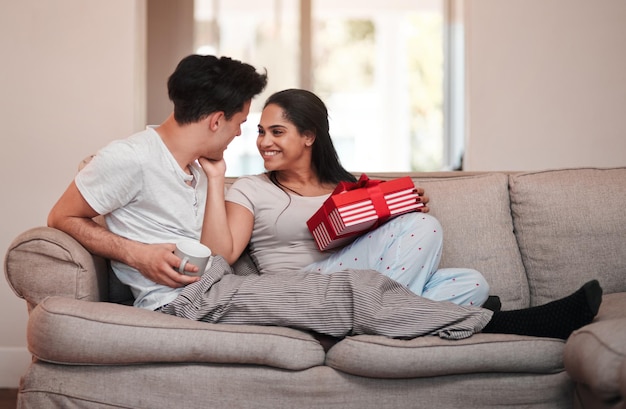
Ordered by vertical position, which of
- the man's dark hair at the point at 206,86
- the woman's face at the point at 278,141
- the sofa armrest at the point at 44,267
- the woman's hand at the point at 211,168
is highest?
the man's dark hair at the point at 206,86

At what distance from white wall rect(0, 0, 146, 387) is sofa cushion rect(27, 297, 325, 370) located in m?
1.59

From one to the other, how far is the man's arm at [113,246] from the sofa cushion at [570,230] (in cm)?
110

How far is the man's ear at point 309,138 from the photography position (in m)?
2.53

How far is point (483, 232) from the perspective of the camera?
2.38 meters

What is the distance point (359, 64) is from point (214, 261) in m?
3.86

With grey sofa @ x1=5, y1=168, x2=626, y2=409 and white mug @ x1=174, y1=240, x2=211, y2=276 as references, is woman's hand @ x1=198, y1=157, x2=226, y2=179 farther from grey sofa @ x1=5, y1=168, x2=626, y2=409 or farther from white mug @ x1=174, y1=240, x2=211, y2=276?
grey sofa @ x1=5, y1=168, x2=626, y2=409

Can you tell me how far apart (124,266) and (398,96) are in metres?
4.03

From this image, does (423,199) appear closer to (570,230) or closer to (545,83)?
(570,230)

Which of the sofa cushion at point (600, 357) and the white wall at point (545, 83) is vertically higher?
the white wall at point (545, 83)

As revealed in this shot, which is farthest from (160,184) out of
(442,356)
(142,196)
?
(442,356)

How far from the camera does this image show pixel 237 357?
178 cm

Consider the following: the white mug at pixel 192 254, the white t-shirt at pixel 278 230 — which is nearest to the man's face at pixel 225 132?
the white t-shirt at pixel 278 230

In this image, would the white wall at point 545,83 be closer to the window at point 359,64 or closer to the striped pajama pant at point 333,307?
the window at point 359,64

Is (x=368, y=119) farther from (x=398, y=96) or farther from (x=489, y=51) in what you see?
(x=489, y=51)
